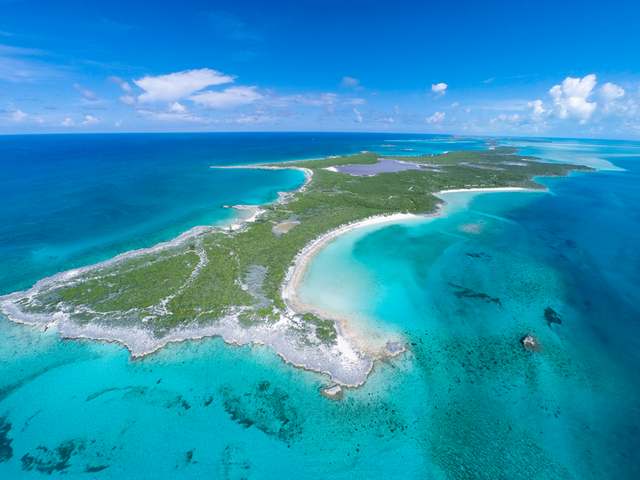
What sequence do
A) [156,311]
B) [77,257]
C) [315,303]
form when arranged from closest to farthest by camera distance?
[156,311] < [315,303] < [77,257]

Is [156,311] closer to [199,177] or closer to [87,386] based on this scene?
[87,386]

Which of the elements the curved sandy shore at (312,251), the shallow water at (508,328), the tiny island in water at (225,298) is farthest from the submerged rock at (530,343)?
the curved sandy shore at (312,251)

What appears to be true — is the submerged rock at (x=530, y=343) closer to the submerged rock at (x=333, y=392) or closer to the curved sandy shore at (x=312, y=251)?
the submerged rock at (x=333, y=392)

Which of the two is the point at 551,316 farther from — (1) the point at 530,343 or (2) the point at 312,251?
(2) the point at 312,251

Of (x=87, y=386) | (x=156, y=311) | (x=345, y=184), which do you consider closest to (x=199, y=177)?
(x=345, y=184)

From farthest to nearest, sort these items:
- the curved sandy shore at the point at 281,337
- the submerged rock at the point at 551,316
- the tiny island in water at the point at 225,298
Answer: the submerged rock at the point at 551,316 < the tiny island in water at the point at 225,298 < the curved sandy shore at the point at 281,337

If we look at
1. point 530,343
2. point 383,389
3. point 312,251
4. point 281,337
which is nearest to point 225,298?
point 281,337
